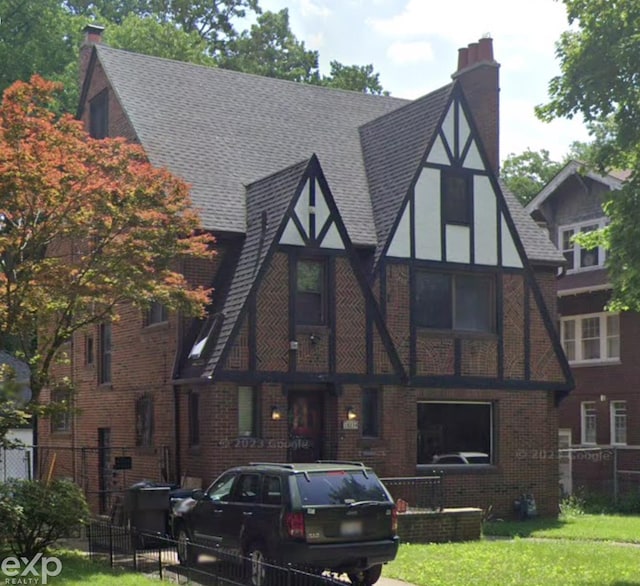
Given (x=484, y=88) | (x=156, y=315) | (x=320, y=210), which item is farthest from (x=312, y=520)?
(x=484, y=88)

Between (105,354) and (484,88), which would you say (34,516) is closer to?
(105,354)

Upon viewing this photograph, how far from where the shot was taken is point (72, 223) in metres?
18.7

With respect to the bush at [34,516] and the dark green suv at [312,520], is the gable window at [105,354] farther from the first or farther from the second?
the dark green suv at [312,520]

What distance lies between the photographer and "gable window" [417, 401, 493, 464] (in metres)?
24.9

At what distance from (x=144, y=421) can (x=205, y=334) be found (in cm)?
→ 349

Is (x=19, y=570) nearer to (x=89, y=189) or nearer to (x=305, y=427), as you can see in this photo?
(x=89, y=189)

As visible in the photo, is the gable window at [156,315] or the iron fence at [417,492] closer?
the iron fence at [417,492]

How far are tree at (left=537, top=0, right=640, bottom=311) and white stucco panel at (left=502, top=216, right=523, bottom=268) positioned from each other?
814 cm

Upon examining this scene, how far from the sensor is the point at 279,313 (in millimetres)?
22422

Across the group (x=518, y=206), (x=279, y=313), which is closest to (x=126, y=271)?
(x=279, y=313)

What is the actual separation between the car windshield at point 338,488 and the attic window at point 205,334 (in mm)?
7804

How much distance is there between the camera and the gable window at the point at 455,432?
24906 millimetres

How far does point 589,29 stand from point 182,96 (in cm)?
1322

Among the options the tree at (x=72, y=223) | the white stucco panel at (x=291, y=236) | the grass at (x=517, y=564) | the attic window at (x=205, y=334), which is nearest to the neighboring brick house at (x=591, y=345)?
the white stucco panel at (x=291, y=236)
